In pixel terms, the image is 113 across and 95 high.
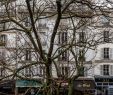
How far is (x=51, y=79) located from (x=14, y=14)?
379 cm

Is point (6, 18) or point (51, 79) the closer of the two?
point (51, 79)

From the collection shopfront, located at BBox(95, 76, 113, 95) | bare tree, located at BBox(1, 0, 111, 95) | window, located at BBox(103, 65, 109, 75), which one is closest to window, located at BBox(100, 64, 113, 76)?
window, located at BBox(103, 65, 109, 75)

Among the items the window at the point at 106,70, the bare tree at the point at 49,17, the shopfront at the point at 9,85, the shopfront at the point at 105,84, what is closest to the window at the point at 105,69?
the window at the point at 106,70

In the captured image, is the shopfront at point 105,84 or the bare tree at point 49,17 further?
the shopfront at point 105,84

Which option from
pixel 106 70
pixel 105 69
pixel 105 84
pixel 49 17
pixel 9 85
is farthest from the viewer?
pixel 105 84

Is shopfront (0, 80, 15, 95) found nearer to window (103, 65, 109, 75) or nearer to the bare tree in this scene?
the bare tree

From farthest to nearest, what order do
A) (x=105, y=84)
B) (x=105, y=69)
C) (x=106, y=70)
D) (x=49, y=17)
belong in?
(x=105, y=84)
(x=106, y=70)
(x=105, y=69)
(x=49, y=17)

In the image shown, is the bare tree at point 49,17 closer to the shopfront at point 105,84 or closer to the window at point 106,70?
the window at point 106,70

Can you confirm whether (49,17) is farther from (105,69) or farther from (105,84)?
(105,84)

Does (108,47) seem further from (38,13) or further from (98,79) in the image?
(38,13)

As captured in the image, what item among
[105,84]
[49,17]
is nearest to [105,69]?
[105,84]

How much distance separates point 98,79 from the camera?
2156 inches

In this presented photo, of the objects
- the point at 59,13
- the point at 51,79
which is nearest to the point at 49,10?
the point at 59,13

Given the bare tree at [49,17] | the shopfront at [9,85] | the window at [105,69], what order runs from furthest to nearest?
the window at [105,69]
the bare tree at [49,17]
the shopfront at [9,85]
